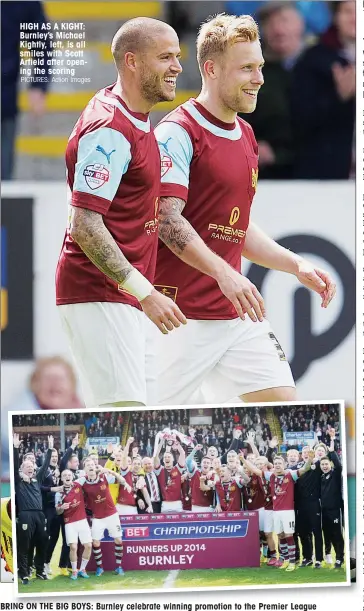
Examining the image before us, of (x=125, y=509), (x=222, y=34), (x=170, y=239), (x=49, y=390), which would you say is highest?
(x=222, y=34)

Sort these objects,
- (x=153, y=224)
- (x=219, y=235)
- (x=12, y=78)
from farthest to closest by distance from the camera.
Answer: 1. (x=12, y=78)
2. (x=219, y=235)
3. (x=153, y=224)

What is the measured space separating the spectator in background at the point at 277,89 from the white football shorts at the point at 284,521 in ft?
4.31

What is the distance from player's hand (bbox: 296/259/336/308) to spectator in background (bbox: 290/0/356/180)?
0.43m

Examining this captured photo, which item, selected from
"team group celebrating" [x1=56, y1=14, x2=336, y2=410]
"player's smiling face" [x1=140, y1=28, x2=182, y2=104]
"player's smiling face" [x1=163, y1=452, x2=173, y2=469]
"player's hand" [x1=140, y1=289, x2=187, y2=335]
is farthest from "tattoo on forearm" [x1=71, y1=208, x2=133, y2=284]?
"player's smiling face" [x1=163, y1=452, x2=173, y2=469]

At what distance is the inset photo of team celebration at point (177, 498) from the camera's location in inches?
152

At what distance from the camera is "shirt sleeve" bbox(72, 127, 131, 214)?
3607 mm

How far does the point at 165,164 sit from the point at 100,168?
13.8 inches

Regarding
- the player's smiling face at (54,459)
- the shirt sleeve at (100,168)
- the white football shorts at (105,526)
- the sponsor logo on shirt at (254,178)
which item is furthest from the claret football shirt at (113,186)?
the white football shorts at (105,526)

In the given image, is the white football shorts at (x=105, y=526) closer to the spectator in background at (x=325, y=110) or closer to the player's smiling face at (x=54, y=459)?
the player's smiling face at (x=54, y=459)

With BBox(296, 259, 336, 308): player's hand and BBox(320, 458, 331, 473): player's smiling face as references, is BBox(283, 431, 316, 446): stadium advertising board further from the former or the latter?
BBox(296, 259, 336, 308): player's hand

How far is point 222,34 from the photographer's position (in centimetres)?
407

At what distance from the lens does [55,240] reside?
167 inches

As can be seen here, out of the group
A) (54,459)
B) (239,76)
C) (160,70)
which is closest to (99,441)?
(54,459)

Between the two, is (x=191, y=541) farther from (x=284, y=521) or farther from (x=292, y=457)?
(x=292, y=457)
